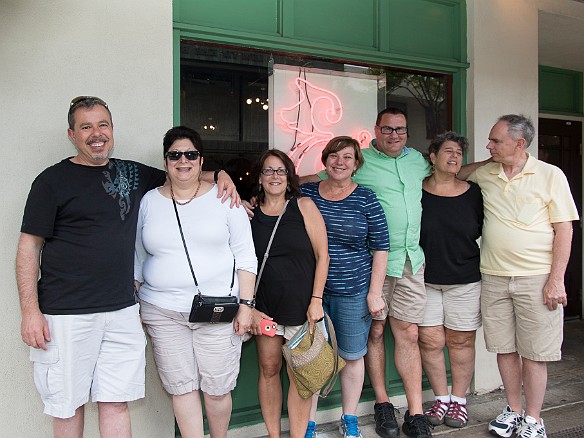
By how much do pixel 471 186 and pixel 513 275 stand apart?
2.06 feet

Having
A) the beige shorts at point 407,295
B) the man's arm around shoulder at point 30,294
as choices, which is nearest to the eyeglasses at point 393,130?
the beige shorts at point 407,295

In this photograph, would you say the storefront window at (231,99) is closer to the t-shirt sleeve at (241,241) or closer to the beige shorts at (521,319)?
the t-shirt sleeve at (241,241)

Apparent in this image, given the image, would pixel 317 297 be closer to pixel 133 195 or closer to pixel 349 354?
pixel 349 354

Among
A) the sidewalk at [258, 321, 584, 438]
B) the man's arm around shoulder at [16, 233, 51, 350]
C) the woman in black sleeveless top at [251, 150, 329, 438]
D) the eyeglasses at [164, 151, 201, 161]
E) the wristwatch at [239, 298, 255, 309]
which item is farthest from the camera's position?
the sidewalk at [258, 321, 584, 438]

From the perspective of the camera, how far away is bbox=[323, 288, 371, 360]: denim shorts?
10.9ft

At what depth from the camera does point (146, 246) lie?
287 cm

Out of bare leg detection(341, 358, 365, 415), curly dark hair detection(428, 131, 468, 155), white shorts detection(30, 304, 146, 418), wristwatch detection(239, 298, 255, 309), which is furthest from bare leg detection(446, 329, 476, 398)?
white shorts detection(30, 304, 146, 418)

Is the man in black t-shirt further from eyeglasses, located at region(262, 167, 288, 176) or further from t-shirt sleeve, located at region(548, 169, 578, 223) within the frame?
t-shirt sleeve, located at region(548, 169, 578, 223)

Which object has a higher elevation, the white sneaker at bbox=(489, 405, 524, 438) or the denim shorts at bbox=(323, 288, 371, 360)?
the denim shorts at bbox=(323, 288, 371, 360)

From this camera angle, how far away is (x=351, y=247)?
3283mm

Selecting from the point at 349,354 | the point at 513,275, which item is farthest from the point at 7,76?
the point at 513,275

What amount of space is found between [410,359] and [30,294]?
2.28 metres

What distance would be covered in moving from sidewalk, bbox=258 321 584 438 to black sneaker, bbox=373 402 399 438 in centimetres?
8

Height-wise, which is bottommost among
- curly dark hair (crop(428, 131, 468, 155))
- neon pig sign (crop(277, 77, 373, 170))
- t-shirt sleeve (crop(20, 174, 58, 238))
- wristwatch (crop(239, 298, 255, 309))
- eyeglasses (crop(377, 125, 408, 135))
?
wristwatch (crop(239, 298, 255, 309))
